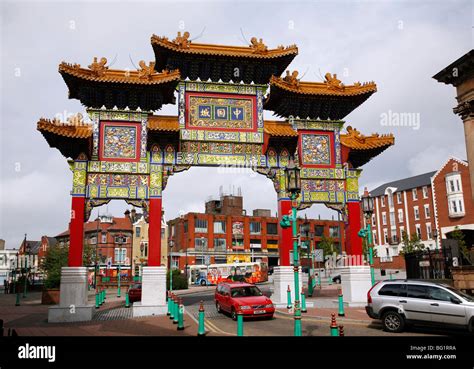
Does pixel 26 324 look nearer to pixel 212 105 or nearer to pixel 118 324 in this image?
pixel 118 324

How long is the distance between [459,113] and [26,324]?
2237 centimetres

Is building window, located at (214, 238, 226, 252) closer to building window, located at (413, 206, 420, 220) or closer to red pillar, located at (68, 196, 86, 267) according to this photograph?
building window, located at (413, 206, 420, 220)

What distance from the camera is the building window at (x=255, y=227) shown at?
7286 centimetres

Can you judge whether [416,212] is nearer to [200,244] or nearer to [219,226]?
[219,226]

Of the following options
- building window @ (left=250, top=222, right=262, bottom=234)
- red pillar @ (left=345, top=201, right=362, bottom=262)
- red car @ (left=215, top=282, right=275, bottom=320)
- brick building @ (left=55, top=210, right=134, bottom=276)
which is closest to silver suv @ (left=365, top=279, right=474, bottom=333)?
red car @ (left=215, top=282, right=275, bottom=320)

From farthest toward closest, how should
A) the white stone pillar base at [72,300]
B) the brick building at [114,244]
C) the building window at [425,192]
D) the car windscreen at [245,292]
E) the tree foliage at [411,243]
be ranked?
the brick building at [114,244] < the building window at [425,192] < the tree foliage at [411,243] < the car windscreen at [245,292] < the white stone pillar base at [72,300]

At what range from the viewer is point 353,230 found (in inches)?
861

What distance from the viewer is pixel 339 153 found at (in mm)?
22766

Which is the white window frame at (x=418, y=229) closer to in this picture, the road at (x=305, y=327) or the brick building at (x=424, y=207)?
the brick building at (x=424, y=207)

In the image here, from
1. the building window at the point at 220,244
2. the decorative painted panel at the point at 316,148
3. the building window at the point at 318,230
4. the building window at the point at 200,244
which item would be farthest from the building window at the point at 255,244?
the decorative painted panel at the point at 316,148

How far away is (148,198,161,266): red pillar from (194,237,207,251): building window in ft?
156

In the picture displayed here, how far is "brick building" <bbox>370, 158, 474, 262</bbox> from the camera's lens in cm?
5394

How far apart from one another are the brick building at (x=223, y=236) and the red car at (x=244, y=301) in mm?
46005

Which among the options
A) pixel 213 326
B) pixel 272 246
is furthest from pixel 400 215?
pixel 213 326
